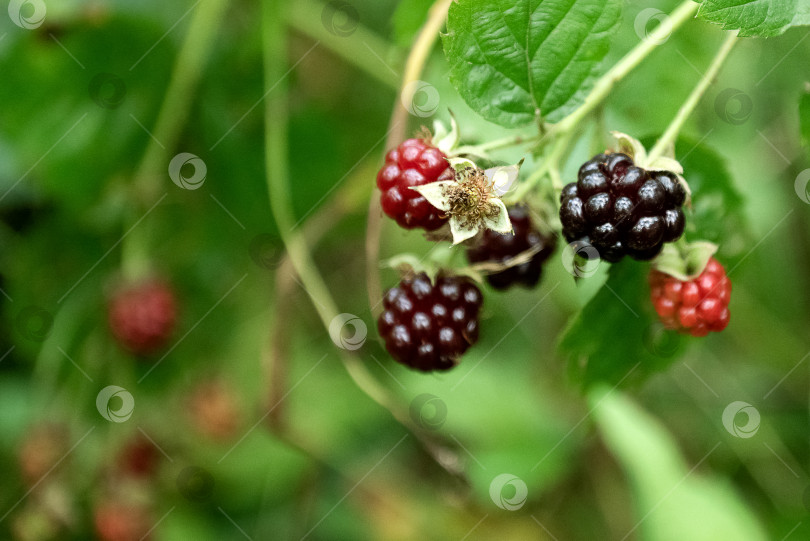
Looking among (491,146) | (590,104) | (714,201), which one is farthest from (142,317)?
(714,201)

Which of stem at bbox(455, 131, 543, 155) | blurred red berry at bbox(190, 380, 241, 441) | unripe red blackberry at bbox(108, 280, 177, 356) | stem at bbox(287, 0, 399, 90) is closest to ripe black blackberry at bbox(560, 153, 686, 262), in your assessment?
stem at bbox(455, 131, 543, 155)

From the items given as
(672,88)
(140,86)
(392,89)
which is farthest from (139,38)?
(672,88)

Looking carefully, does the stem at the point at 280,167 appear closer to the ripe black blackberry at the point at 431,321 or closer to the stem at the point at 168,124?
the stem at the point at 168,124

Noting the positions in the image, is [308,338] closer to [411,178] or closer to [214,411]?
[214,411]

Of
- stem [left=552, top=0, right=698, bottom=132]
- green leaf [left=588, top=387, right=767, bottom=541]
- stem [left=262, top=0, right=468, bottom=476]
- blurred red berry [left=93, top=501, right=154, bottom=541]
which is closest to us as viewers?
stem [left=552, top=0, right=698, bottom=132]

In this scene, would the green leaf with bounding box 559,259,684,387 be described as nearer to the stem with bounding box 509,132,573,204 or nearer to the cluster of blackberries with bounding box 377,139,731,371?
the cluster of blackberries with bounding box 377,139,731,371

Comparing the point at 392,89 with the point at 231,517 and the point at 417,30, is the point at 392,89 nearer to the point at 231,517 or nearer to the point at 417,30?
the point at 417,30

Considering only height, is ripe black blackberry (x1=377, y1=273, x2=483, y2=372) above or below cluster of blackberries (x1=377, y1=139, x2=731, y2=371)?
below
